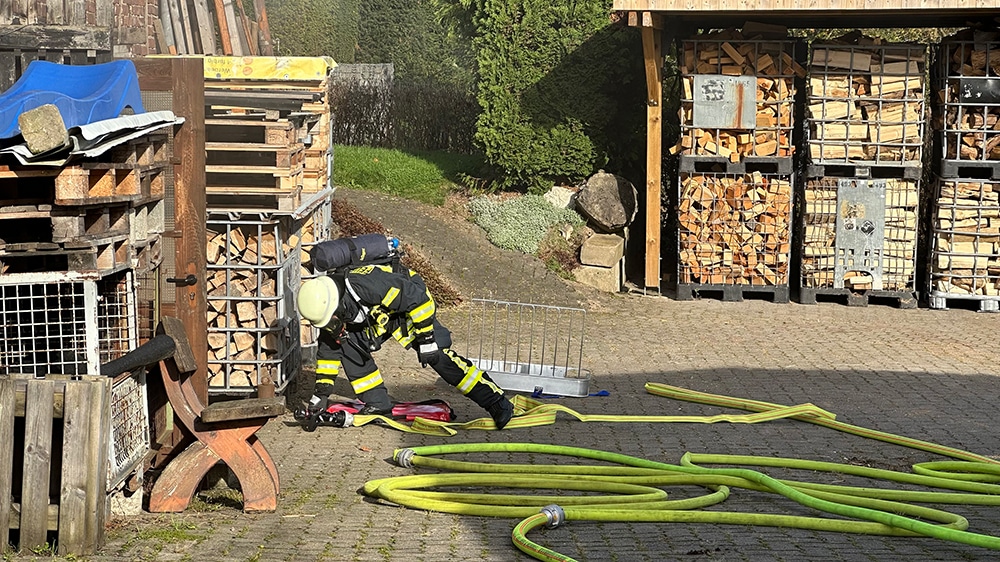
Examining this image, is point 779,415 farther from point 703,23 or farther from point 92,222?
point 703,23

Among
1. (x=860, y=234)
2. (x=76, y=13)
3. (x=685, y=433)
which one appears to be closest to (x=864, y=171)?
(x=860, y=234)

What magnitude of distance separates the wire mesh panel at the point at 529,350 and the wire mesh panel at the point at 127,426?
3928mm

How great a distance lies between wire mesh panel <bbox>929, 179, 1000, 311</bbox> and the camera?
48.9 feet

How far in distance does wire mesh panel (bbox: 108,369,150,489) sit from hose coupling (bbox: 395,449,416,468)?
168 centimetres

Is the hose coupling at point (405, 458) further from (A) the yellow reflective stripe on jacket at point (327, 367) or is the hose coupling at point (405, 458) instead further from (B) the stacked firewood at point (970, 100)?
(B) the stacked firewood at point (970, 100)

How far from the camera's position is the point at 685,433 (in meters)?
8.99

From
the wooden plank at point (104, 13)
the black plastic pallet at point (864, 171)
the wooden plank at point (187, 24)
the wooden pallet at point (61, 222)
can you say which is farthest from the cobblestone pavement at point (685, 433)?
the wooden plank at point (104, 13)

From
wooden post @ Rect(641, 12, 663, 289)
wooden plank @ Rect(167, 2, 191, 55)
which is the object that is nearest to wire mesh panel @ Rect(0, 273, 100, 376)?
wooden plank @ Rect(167, 2, 191, 55)

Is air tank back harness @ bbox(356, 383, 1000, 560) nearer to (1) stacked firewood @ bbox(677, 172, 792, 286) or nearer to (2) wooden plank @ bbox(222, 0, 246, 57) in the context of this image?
(1) stacked firewood @ bbox(677, 172, 792, 286)

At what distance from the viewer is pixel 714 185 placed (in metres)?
15.3

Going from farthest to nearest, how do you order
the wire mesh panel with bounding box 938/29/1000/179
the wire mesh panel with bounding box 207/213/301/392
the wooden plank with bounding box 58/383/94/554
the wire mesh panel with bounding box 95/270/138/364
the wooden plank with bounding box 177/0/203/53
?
the wooden plank with bounding box 177/0/203/53 → the wire mesh panel with bounding box 938/29/1000/179 → the wire mesh panel with bounding box 207/213/301/392 → the wire mesh panel with bounding box 95/270/138/364 → the wooden plank with bounding box 58/383/94/554

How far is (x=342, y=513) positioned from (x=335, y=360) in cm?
225

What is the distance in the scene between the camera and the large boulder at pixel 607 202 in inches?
649

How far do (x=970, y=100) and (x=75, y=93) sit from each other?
439 inches
